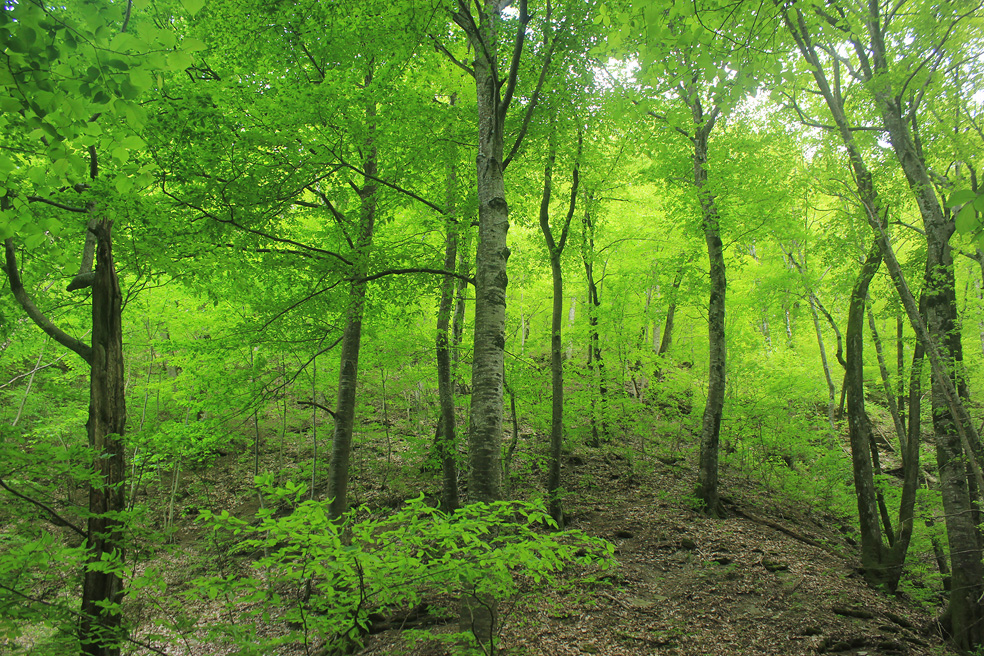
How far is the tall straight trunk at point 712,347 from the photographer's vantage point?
8.60m

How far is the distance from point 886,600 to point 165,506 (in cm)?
1484

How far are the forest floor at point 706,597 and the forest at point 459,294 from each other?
2.6 inches

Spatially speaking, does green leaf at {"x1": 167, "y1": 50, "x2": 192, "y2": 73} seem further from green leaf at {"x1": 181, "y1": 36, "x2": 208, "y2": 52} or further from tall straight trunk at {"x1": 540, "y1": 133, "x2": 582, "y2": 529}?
tall straight trunk at {"x1": 540, "y1": 133, "x2": 582, "y2": 529}

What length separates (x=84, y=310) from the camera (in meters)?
8.38

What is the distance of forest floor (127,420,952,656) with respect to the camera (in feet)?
17.1

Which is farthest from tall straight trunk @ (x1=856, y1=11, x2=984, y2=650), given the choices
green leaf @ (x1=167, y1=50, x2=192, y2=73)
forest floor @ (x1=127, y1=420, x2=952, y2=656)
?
green leaf @ (x1=167, y1=50, x2=192, y2=73)

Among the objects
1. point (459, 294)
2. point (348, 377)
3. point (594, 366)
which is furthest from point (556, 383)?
point (348, 377)

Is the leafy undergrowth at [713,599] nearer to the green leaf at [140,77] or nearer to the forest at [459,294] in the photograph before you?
the forest at [459,294]

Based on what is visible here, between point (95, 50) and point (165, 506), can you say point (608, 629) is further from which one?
point (165, 506)

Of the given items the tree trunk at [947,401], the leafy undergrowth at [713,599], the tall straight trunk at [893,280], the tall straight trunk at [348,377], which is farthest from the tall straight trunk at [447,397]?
the tree trunk at [947,401]

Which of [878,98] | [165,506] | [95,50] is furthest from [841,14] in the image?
[165,506]

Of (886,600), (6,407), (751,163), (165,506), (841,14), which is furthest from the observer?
(6,407)

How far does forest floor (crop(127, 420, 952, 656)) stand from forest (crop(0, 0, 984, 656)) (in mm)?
66

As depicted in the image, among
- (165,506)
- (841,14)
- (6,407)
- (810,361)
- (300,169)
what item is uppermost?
(841,14)
